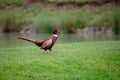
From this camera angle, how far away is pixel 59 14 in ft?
173

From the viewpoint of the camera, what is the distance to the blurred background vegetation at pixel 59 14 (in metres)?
47.7

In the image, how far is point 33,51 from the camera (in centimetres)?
2011

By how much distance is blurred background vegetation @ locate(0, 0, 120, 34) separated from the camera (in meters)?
47.7

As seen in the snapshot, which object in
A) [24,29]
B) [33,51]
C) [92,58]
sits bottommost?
[24,29]

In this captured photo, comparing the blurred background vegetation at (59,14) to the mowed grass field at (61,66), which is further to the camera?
the blurred background vegetation at (59,14)

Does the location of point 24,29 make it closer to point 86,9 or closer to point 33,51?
point 86,9

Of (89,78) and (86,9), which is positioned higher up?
(89,78)

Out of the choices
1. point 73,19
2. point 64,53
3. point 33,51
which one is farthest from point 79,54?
point 73,19

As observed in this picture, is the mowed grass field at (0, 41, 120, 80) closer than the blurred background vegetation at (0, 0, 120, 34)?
Yes

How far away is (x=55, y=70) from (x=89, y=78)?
1.34 metres

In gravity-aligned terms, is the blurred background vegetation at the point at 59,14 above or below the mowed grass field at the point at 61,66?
below

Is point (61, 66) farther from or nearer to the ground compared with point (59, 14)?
farther from the ground

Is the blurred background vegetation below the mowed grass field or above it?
below

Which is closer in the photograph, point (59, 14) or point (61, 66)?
point (61, 66)
